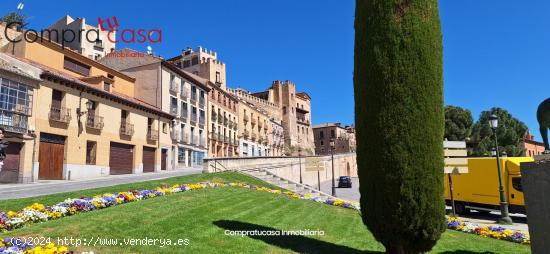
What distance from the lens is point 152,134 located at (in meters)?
38.5

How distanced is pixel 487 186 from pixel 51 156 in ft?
86.2

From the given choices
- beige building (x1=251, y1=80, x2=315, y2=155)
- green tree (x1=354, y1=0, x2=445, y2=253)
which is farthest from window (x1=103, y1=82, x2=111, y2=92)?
beige building (x1=251, y1=80, x2=315, y2=155)

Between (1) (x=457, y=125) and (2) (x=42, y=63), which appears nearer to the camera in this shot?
(2) (x=42, y=63)

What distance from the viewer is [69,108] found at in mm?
28297

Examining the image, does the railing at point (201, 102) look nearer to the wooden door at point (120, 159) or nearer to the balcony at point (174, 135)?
the balcony at point (174, 135)

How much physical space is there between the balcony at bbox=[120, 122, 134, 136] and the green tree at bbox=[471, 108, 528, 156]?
131 feet

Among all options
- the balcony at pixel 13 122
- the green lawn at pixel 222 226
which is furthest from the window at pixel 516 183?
the balcony at pixel 13 122

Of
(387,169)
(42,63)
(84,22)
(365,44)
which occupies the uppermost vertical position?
(84,22)

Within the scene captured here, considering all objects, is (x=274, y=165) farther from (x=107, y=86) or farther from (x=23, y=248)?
(x=23, y=248)

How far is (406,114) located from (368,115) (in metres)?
0.72

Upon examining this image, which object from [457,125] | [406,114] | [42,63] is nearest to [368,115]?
[406,114]

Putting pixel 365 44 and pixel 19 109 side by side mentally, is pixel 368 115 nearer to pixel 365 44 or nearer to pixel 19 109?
pixel 365 44

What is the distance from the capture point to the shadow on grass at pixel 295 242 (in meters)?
8.45

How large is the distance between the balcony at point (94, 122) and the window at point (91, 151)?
4.14 ft
